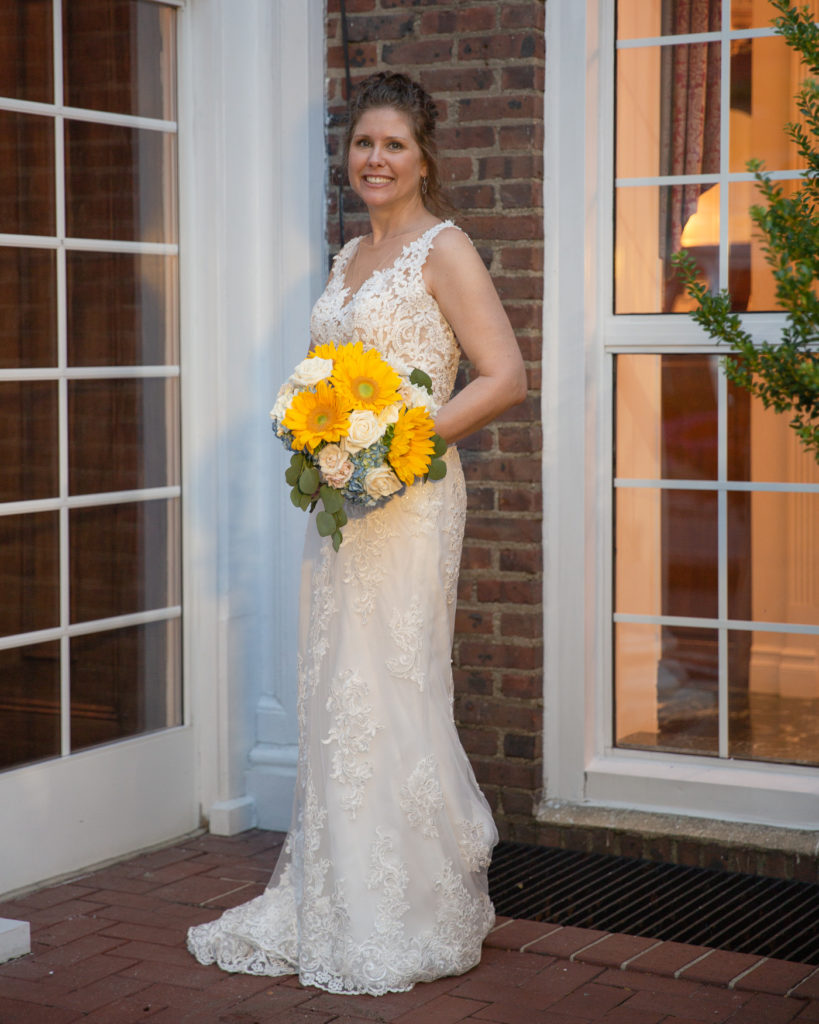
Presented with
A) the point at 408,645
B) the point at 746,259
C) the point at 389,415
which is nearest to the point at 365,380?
the point at 389,415

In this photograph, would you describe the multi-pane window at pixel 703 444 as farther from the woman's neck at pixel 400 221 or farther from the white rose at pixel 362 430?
the white rose at pixel 362 430

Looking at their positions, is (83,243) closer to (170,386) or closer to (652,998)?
(170,386)

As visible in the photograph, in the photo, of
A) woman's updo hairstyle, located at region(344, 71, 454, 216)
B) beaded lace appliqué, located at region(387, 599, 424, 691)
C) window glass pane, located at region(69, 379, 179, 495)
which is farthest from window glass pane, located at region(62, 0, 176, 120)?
beaded lace appliqué, located at region(387, 599, 424, 691)

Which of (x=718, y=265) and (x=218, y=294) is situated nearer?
(x=718, y=265)

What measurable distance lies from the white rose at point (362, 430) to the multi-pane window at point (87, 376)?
4.54 ft

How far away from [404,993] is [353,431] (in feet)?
4.68

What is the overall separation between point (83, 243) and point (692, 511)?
216cm

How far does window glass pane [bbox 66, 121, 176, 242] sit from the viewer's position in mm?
4391

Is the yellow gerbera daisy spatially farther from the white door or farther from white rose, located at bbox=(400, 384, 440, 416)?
→ the white door

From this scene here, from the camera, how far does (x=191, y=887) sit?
4332 mm

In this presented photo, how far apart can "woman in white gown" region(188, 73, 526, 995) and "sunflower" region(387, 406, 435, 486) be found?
0.45ft

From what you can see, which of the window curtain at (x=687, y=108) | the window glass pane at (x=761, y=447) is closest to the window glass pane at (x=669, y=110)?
the window curtain at (x=687, y=108)

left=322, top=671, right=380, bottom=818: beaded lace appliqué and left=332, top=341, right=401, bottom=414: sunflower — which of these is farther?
left=322, top=671, right=380, bottom=818: beaded lace appliqué

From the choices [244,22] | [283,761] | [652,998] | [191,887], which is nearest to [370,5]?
[244,22]
